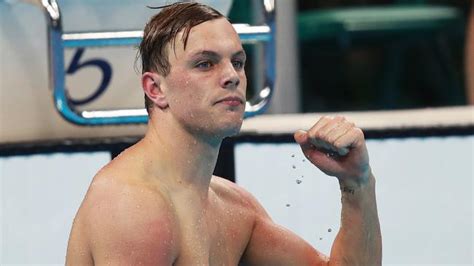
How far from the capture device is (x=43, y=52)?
10.4 ft

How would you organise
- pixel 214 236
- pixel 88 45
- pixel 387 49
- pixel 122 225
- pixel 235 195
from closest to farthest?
pixel 122 225, pixel 214 236, pixel 235 195, pixel 88 45, pixel 387 49

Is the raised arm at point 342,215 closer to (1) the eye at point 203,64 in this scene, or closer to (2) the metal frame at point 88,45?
(1) the eye at point 203,64

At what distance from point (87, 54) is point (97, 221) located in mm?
909

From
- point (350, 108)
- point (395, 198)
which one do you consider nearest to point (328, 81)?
point (350, 108)

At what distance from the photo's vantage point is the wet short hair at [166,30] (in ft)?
8.07

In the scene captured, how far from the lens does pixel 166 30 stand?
96.8 inches

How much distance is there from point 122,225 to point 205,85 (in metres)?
0.30

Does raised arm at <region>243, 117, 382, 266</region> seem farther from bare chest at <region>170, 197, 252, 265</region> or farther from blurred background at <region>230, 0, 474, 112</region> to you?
blurred background at <region>230, 0, 474, 112</region>

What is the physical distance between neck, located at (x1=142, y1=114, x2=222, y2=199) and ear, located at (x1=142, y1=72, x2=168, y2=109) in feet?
0.12

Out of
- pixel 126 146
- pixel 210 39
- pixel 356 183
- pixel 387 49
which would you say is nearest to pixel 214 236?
pixel 356 183

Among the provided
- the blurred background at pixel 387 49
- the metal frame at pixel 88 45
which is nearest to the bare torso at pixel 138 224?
the metal frame at pixel 88 45

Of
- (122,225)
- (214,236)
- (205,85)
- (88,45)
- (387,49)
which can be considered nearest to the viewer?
(122,225)

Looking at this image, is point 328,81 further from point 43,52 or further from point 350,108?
point 43,52

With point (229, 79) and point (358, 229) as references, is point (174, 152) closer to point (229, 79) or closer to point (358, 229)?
point (229, 79)
